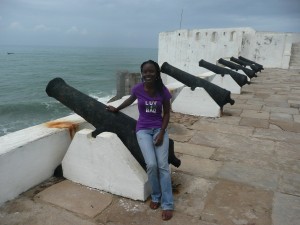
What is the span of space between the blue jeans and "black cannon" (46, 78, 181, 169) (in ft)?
0.56

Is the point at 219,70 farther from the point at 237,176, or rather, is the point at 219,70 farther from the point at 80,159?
the point at 80,159

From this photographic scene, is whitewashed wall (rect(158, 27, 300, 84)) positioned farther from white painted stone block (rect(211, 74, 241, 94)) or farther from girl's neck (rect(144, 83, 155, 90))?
girl's neck (rect(144, 83, 155, 90))

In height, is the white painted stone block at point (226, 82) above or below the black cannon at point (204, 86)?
below

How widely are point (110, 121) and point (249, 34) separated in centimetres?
1799

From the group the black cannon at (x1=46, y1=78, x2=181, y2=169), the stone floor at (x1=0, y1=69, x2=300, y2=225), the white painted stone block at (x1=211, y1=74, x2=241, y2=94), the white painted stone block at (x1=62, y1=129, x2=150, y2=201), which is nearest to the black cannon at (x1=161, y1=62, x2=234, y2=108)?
the stone floor at (x1=0, y1=69, x2=300, y2=225)

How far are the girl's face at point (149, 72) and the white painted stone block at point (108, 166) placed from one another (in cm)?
61

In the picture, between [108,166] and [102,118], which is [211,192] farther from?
[102,118]

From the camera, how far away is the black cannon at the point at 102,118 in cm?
295

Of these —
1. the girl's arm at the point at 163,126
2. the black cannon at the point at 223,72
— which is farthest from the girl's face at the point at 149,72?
the black cannon at the point at 223,72

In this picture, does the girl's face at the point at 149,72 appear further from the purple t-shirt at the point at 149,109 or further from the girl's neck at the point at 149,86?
the purple t-shirt at the point at 149,109

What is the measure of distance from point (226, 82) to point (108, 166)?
658 centimetres

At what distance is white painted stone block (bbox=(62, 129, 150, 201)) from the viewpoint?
9.11 feet

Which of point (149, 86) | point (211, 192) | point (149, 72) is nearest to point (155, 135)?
point (149, 86)

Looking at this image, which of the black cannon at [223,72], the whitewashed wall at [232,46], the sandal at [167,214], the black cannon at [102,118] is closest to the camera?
the sandal at [167,214]
